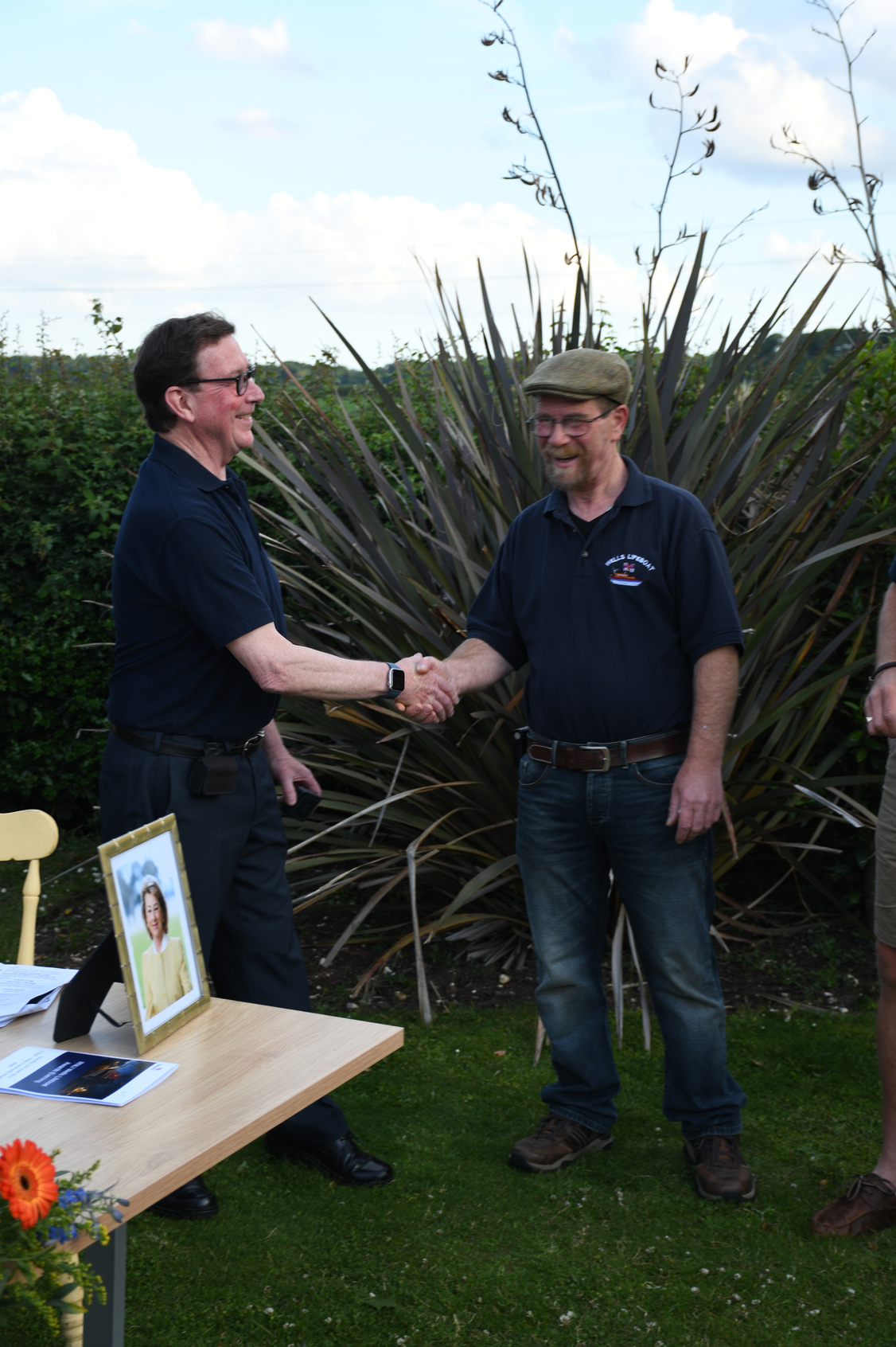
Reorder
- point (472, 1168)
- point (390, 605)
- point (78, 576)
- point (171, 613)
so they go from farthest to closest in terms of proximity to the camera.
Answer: point (78, 576), point (390, 605), point (472, 1168), point (171, 613)

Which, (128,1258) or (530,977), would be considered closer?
(128,1258)

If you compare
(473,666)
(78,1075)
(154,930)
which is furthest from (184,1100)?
(473,666)

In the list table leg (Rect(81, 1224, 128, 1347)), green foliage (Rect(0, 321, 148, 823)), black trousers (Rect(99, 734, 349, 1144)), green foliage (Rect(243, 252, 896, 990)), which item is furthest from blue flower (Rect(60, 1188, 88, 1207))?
green foliage (Rect(0, 321, 148, 823))

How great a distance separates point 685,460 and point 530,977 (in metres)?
1.81

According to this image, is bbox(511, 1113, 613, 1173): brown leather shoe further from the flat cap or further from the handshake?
the flat cap

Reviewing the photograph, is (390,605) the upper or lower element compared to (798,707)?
upper

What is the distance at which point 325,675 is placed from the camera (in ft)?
8.42

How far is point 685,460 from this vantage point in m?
3.84

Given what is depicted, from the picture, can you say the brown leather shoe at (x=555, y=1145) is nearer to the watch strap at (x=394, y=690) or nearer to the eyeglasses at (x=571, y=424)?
the watch strap at (x=394, y=690)

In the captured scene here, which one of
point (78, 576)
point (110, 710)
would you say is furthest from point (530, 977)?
point (78, 576)

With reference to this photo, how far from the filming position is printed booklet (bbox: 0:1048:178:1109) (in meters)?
1.63

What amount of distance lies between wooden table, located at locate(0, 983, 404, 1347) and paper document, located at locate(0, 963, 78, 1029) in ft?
0.07

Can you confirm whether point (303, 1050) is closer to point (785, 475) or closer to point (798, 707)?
point (798, 707)

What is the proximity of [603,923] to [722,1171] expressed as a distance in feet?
2.07
